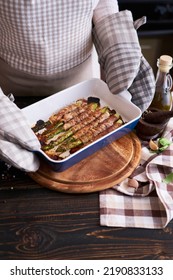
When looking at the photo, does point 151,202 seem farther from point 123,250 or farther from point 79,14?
point 79,14

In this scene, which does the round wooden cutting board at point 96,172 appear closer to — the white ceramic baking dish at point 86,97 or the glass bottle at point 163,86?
the white ceramic baking dish at point 86,97

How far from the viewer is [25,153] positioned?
1.90ft

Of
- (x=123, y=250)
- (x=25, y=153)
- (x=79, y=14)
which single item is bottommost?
(x=123, y=250)

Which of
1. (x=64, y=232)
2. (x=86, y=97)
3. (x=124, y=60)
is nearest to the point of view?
(x=64, y=232)

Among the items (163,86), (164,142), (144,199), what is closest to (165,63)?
(163,86)

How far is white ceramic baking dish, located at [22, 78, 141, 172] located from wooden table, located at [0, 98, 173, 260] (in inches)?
2.7

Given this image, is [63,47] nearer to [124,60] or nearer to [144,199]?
[124,60]

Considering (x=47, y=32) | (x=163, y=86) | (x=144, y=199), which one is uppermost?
(x=47, y=32)

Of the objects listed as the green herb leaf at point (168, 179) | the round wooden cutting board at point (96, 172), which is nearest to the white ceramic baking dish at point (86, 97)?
the round wooden cutting board at point (96, 172)

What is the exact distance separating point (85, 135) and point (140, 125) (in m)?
0.11

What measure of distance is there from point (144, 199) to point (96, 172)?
0.10m

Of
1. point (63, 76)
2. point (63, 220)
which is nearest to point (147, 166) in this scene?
point (63, 220)

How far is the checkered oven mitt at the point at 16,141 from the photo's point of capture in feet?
1.85

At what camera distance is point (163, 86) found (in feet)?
2.27
